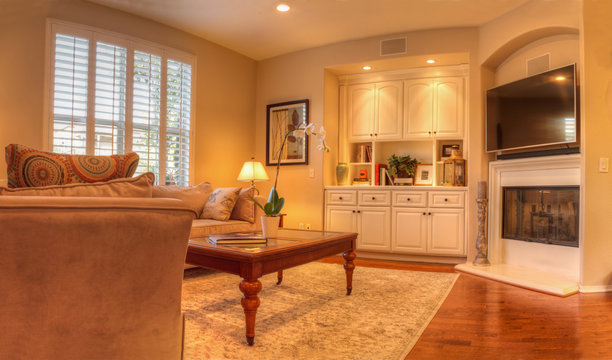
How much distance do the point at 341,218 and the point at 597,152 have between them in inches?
107

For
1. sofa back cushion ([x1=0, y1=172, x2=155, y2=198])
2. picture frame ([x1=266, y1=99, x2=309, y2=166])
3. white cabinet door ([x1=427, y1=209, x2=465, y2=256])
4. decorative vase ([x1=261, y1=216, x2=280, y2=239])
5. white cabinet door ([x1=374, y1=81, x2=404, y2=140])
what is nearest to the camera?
sofa back cushion ([x1=0, y1=172, x2=155, y2=198])

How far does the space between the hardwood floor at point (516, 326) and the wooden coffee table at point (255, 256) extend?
2.63 feet

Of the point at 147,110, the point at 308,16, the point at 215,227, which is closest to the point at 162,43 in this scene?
the point at 147,110

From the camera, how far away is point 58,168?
5.35 feet

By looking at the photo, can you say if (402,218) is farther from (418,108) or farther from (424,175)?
(418,108)

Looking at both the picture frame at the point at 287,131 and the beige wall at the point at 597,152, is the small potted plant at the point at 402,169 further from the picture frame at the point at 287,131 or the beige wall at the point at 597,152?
the beige wall at the point at 597,152

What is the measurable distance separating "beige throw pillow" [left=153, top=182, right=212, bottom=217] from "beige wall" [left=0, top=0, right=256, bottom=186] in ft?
2.50

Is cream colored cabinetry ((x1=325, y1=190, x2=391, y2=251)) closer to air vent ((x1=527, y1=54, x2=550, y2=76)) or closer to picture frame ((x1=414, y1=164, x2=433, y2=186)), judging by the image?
picture frame ((x1=414, y1=164, x2=433, y2=186))

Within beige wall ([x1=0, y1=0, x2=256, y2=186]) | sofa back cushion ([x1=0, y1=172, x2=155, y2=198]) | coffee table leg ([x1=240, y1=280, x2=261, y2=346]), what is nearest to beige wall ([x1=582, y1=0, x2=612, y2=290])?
coffee table leg ([x1=240, y1=280, x2=261, y2=346])

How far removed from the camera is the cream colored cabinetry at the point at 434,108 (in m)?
4.62

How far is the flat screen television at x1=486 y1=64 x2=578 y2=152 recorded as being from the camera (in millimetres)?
3457

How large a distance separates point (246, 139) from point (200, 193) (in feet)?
5.48

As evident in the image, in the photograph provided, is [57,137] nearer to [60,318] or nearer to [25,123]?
[25,123]

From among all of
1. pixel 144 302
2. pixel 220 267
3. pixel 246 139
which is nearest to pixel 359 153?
pixel 246 139
